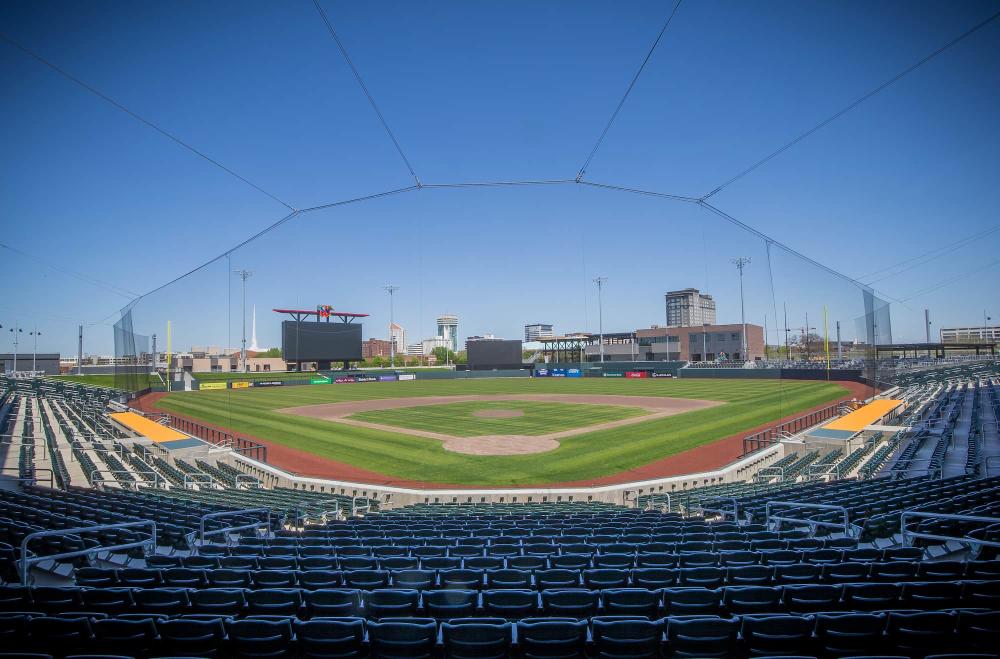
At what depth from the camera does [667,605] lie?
4816 millimetres

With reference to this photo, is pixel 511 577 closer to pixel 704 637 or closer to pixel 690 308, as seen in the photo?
pixel 704 637

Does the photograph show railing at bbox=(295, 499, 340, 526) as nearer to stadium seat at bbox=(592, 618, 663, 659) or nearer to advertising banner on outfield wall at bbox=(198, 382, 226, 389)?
stadium seat at bbox=(592, 618, 663, 659)

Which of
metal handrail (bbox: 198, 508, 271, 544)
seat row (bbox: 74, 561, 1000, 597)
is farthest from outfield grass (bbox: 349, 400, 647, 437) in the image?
seat row (bbox: 74, 561, 1000, 597)

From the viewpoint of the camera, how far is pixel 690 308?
2189 inches

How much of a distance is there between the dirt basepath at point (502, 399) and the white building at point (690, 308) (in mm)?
7715

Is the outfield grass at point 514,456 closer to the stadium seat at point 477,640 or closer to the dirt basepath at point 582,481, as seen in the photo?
the dirt basepath at point 582,481

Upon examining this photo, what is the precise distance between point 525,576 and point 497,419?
26233mm

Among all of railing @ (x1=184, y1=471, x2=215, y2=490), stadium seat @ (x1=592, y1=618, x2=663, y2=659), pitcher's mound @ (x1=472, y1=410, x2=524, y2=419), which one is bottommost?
pitcher's mound @ (x1=472, y1=410, x2=524, y2=419)

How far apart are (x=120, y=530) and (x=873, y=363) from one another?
3450cm

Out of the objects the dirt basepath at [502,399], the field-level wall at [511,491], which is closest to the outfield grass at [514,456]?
the dirt basepath at [502,399]

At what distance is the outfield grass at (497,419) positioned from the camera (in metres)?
27.7

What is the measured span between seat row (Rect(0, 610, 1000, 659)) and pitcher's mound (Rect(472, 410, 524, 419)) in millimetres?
28585

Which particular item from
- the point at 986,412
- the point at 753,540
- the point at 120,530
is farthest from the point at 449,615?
the point at 986,412

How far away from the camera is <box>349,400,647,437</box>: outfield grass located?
2767 cm
